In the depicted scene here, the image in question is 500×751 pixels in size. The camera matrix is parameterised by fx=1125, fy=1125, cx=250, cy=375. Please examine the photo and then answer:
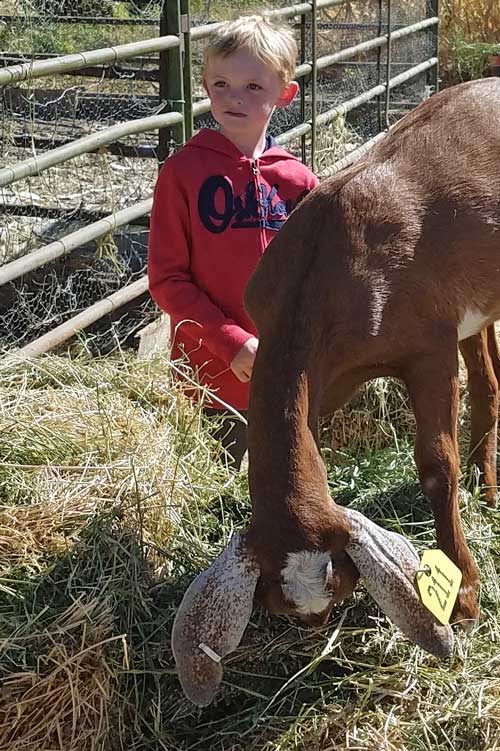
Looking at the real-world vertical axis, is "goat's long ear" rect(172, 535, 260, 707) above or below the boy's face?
below

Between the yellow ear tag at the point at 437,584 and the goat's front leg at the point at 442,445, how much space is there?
561 mm

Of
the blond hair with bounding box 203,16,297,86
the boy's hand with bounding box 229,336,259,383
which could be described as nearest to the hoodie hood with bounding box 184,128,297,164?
the blond hair with bounding box 203,16,297,86

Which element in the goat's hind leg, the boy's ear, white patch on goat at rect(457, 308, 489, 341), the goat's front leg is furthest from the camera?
the goat's hind leg

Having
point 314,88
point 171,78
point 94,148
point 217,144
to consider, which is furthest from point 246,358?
point 314,88

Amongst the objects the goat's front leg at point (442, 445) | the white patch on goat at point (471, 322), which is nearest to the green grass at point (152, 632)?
the goat's front leg at point (442, 445)

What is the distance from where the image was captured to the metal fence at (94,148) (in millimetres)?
5137

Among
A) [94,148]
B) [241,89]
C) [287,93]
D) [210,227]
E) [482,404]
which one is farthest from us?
[94,148]

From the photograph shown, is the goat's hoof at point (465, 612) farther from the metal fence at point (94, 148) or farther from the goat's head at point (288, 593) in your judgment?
the metal fence at point (94, 148)

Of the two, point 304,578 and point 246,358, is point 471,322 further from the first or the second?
point 304,578

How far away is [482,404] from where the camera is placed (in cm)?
455

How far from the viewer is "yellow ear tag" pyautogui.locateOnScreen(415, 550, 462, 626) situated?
2918mm

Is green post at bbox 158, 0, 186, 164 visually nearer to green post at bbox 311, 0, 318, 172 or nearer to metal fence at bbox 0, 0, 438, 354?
metal fence at bbox 0, 0, 438, 354

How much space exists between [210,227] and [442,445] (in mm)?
1235

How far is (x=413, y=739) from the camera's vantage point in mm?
3203
